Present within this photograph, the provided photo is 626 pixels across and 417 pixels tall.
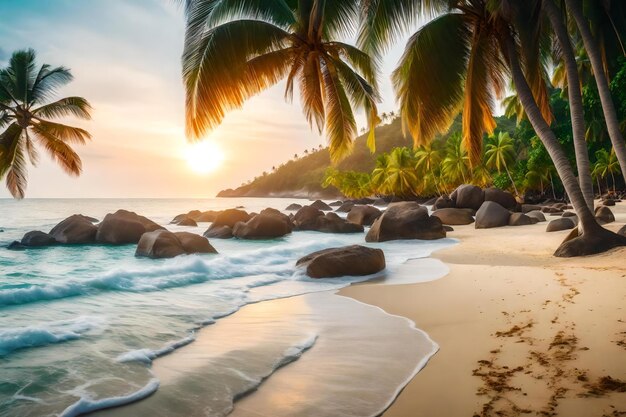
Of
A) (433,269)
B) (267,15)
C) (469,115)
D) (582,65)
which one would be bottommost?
(433,269)

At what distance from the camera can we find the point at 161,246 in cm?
1320

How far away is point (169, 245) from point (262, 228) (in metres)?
7.48

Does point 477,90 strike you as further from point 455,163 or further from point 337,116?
point 455,163

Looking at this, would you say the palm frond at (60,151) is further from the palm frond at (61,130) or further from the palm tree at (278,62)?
the palm tree at (278,62)

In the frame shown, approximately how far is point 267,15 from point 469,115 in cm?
635

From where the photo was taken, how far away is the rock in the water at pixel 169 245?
13.1m

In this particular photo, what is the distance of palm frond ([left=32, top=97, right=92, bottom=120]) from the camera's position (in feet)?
82.0

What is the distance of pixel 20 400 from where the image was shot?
125 inches

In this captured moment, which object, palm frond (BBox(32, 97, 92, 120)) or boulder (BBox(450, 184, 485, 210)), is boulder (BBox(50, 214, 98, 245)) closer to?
palm frond (BBox(32, 97, 92, 120))

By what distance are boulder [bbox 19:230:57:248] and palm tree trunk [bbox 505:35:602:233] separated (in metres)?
18.4

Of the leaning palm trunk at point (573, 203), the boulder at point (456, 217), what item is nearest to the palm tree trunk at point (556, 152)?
the leaning palm trunk at point (573, 203)

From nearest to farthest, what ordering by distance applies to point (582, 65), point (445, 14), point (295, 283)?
point (295, 283) → point (445, 14) → point (582, 65)

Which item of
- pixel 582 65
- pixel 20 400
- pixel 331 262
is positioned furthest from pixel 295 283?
pixel 582 65

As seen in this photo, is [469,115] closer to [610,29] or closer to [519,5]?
[519,5]
